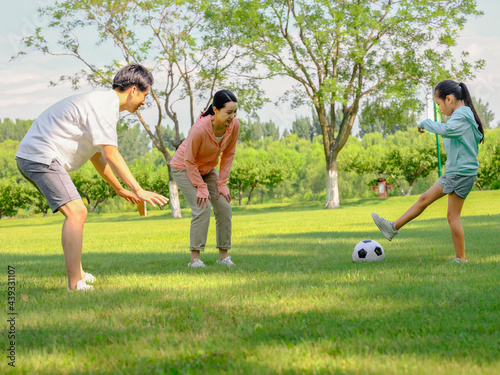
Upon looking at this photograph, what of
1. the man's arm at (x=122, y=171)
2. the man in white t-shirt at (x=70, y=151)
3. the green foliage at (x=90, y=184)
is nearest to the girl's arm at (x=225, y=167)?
the man in white t-shirt at (x=70, y=151)

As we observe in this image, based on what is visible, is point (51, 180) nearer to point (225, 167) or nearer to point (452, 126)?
point (225, 167)

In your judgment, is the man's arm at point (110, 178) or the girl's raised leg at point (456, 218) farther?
the girl's raised leg at point (456, 218)

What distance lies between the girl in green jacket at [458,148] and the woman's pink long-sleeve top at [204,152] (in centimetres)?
232

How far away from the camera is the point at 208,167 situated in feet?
21.7

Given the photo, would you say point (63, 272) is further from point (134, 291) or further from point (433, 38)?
point (433, 38)

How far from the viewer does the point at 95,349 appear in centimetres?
289

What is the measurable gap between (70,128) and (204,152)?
6.45ft

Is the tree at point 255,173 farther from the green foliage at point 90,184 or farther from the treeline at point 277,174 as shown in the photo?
the green foliage at point 90,184

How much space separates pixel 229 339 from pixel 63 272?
12.9 ft

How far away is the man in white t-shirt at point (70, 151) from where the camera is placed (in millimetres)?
4652

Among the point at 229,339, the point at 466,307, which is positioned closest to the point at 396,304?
the point at 466,307

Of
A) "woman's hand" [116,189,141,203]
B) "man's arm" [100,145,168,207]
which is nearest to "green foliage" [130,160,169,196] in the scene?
"woman's hand" [116,189,141,203]

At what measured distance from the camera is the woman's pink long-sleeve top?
6.22 m

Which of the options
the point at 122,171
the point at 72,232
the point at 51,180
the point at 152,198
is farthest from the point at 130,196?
the point at 51,180
